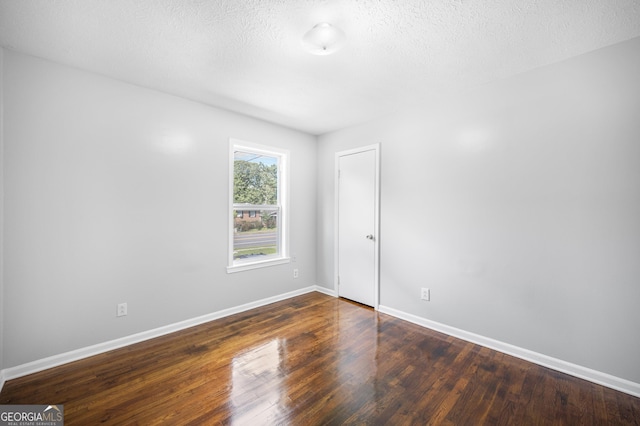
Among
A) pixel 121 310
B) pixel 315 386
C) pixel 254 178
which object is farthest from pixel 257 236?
pixel 315 386

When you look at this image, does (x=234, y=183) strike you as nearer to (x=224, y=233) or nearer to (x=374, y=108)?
(x=224, y=233)

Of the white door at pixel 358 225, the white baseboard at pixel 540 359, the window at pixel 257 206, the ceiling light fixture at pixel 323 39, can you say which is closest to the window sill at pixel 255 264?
the window at pixel 257 206

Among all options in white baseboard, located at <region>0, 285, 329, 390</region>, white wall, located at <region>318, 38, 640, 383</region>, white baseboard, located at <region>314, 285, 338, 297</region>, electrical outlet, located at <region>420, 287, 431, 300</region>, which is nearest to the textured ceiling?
white wall, located at <region>318, 38, 640, 383</region>

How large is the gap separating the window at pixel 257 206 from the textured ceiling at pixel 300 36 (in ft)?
3.47

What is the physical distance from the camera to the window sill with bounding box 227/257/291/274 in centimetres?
349

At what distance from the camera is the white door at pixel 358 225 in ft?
12.2

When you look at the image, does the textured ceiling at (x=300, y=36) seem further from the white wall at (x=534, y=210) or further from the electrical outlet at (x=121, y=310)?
the electrical outlet at (x=121, y=310)

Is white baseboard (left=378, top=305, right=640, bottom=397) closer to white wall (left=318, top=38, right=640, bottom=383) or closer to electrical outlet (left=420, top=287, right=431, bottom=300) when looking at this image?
white wall (left=318, top=38, right=640, bottom=383)

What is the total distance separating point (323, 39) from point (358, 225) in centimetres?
250

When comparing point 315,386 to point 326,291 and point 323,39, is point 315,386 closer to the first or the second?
point 326,291

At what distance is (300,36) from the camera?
198cm

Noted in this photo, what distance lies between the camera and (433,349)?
262cm

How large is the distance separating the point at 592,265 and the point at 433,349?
4.88 ft

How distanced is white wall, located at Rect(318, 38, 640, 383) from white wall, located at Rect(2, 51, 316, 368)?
7.75 feet
